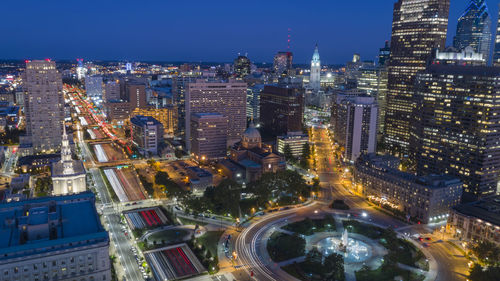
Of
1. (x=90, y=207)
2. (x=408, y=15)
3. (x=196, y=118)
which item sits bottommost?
(x=90, y=207)

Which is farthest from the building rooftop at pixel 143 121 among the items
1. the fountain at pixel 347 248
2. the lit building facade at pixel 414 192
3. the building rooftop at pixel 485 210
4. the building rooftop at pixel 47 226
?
the building rooftop at pixel 485 210

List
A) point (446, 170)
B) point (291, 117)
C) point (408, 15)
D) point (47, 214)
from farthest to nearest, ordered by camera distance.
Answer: point (291, 117)
point (408, 15)
point (446, 170)
point (47, 214)

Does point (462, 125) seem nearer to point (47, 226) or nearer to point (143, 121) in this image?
point (47, 226)

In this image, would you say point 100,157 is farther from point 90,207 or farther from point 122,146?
point 90,207

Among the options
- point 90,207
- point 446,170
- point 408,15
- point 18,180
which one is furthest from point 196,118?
point 408,15

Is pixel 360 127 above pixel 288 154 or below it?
above

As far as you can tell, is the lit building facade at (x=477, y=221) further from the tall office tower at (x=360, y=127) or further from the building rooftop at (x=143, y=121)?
the building rooftop at (x=143, y=121)

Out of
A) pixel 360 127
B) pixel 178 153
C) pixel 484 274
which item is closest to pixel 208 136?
pixel 178 153
